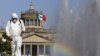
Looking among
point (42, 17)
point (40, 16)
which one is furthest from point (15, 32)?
point (40, 16)

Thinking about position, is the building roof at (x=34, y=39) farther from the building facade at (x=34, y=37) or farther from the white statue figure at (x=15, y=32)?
the white statue figure at (x=15, y=32)

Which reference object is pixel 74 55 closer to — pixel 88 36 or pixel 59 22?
pixel 88 36

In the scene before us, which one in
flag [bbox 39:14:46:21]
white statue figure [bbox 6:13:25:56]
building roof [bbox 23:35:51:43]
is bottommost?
building roof [bbox 23:35:51:43]

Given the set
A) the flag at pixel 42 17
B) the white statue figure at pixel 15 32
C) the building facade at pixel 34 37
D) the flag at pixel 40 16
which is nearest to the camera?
the white statue figure at pixel 15 32

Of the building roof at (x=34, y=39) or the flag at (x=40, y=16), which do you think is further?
the flag at (x=40, y=16)

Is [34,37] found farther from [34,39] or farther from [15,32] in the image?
[15,32]

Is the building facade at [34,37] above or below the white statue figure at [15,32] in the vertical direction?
below

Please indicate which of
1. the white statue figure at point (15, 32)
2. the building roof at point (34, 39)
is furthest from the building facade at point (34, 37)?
the white statue figure at point (15, 32)

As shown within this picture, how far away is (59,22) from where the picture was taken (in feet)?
86.0

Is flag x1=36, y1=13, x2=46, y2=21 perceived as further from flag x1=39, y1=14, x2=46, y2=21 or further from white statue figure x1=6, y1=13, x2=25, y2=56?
white statue figure x1=6, y1=13, x2=25, y2=56

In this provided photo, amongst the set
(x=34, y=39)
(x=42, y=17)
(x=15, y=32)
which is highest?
(x=15, y=32)

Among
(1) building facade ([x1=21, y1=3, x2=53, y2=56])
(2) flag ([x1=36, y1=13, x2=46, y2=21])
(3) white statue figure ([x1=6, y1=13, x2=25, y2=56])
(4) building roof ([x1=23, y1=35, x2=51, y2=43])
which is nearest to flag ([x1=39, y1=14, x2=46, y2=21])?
(2) flag ([x1=36, y1=13, x2=46, y2=21])

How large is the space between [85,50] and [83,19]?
2146 mm

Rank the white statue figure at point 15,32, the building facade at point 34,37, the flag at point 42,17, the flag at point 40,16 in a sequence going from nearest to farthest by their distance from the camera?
the white statue figure at point 15,32 → the building facade at point 34,37 → the flag at point 42,17 → the flag at point 40,16
